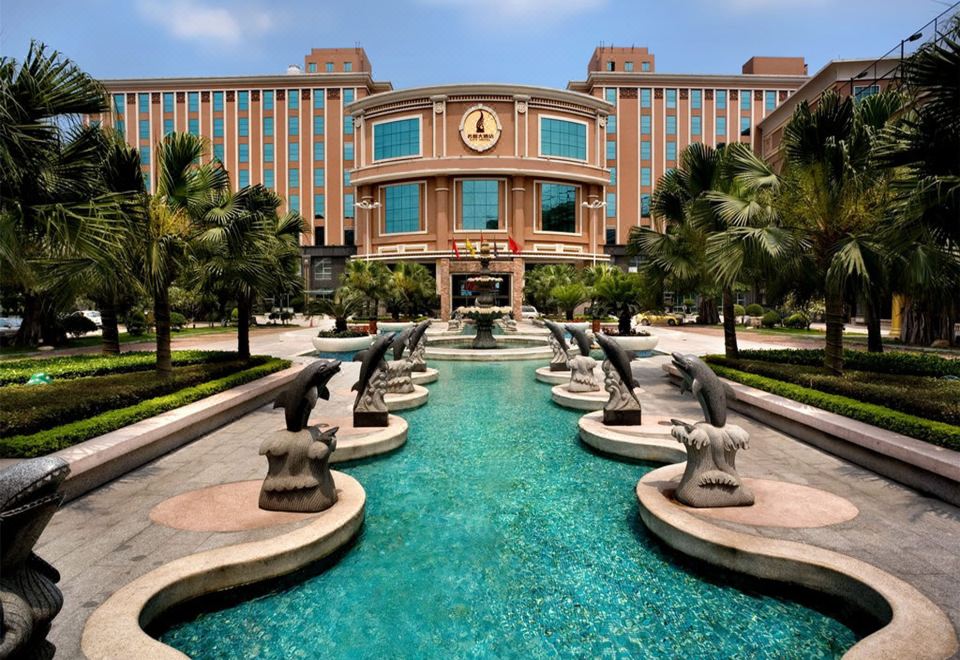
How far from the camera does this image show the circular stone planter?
69.2 feet

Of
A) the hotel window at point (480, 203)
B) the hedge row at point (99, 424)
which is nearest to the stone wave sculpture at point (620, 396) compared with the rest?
the hedge row at point (99, 424)

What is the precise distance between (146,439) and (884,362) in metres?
14.7

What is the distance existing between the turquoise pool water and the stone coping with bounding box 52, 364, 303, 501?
3.38 m

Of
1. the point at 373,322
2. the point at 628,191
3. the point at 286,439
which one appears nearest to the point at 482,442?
the point at 286,439

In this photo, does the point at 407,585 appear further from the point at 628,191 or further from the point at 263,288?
the point at 628,191

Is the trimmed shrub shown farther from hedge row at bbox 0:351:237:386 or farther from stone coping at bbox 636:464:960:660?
stone coping at bbox 636:464:960:660

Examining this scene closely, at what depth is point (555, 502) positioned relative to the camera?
6.43m

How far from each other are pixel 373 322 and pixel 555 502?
23720 mm

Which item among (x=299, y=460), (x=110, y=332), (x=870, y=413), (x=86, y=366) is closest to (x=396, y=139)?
(x=110, y=332)

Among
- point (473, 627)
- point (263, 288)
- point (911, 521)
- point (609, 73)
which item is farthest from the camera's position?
point (609, 73)

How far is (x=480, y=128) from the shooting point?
51.2 m

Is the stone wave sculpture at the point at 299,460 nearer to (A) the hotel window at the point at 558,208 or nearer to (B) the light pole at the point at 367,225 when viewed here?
(A) the hotel window at the point at 558,208

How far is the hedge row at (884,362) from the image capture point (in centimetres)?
1122

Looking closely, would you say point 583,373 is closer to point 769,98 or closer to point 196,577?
point 196,577
